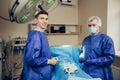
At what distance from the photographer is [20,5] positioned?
211 centimetres

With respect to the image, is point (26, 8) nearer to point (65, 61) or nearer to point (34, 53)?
point (34, 53)

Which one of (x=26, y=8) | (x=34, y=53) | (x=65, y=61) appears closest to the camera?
(x=34, y=53)

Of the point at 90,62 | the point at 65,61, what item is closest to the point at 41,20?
the point at 65,61

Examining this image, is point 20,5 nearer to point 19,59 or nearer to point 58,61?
point 58,61

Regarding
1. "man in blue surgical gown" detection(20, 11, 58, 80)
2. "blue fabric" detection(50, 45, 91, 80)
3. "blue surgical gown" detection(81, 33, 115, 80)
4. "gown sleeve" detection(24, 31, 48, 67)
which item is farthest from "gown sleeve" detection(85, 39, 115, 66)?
"gown sleeve" detection(24, 31, 48, 67)

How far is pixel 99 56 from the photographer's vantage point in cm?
205

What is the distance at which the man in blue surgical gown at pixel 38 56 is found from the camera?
1705mm

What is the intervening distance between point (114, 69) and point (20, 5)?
1.76 meters

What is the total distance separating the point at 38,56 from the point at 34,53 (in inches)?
2.3

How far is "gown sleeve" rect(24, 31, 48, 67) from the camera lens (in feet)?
5.55

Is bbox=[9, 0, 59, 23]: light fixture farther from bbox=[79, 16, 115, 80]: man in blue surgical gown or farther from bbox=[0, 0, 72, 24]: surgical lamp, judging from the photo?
bbox=[79, 16, 115, 80]: man in blue surgical gown

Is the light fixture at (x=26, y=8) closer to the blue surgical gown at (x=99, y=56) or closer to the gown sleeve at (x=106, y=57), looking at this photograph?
the blue surgical gown at (x=99, y=56)

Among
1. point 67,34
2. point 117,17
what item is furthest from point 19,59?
point 117,17

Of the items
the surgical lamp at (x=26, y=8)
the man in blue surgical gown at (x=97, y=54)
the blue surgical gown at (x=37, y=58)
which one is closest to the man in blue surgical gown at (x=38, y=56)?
the blue surgical gown at (x=37, y=58)
